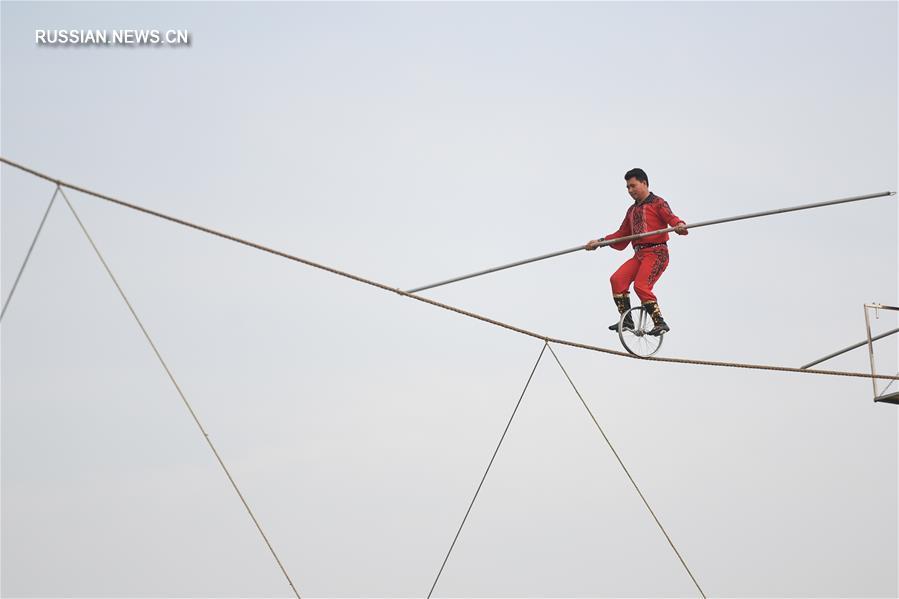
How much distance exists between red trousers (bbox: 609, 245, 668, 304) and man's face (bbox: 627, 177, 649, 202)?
1.28ft

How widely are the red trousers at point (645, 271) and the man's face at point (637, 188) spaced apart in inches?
15.4

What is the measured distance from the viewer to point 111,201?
1002cm

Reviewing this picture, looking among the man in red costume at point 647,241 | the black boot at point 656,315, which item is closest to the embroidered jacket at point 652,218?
the man in red costume at point 647,241

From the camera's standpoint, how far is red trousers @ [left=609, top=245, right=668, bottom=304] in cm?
1123

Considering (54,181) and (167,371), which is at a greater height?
(54,181)

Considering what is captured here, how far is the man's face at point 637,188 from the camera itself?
36.8 ft

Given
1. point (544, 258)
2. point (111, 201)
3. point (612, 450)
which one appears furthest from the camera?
point (612, 450)

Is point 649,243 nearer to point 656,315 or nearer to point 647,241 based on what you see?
point 647,241

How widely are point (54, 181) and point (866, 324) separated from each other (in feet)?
21.5

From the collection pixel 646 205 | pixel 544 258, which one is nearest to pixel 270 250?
pixel 544 258

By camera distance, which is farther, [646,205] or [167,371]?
[646,205]

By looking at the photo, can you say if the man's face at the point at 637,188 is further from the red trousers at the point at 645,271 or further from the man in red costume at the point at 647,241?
the red trousers at the point at 645,271

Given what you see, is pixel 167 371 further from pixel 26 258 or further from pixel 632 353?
pixel 632 353

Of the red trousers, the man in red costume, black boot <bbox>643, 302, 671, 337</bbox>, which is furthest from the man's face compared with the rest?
black boot <bbox>643, 302, 671, 337</bbox>
